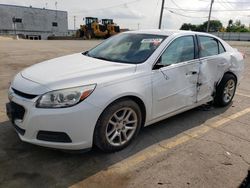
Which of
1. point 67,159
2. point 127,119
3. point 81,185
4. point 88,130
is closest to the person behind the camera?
point 81,185

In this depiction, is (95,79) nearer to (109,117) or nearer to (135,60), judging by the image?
(109,117)

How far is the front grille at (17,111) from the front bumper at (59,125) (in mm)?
17

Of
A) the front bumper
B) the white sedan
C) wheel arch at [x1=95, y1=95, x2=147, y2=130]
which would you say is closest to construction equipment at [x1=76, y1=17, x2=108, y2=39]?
the white sedan

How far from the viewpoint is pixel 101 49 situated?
4.51 m

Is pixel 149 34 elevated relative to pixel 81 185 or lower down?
elevated

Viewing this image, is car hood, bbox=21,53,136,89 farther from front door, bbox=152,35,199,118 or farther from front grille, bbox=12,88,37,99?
front door, bbox=152,35,199,118

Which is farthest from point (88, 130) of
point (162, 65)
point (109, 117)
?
point (162, 65)

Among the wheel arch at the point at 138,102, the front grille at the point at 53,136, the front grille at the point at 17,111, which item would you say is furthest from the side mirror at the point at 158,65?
the front grille at the point at 17,111

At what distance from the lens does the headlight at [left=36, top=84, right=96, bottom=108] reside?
2.95 metres

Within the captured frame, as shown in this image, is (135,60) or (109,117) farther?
(135,60)

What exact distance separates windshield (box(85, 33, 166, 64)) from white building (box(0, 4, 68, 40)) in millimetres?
59036

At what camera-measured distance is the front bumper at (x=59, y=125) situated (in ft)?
9.60

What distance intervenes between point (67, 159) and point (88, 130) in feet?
1.74

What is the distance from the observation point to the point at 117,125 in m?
3.44
